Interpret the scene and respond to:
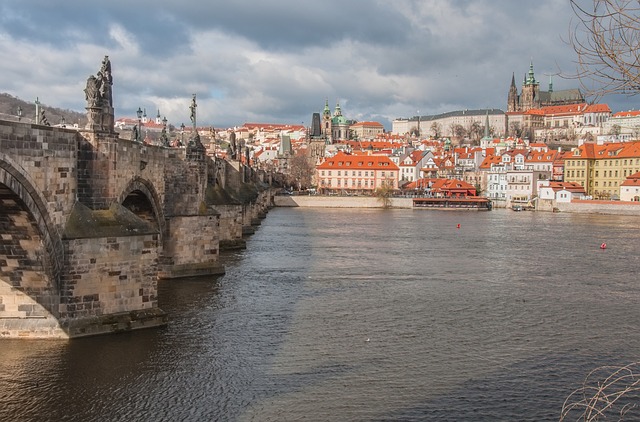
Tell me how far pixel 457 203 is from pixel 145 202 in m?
76.4

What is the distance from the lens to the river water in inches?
508

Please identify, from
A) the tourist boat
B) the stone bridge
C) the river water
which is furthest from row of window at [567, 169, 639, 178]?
the stone bridge

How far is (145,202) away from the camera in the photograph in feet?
80.8

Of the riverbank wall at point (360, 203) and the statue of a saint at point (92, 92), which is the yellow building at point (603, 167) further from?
the statue of a saint at point (92, 92)

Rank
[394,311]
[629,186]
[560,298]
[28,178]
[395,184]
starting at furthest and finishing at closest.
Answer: [395,184], [629,186], [560,298], [394,311], [28,178]

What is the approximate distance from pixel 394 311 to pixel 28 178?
11842 millimetres

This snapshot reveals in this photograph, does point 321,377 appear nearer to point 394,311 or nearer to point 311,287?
point 394,311

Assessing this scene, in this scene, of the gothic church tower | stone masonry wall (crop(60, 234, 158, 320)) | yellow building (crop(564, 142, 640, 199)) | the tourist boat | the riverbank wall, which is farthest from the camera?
the gothic church tower

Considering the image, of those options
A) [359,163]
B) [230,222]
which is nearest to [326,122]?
[359,163]

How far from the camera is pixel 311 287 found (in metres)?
26.0

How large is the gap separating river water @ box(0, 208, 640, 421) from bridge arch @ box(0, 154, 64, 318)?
955mm

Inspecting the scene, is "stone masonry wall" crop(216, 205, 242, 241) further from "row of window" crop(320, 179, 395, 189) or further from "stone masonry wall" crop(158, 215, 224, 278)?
"row of window" crop(320, 179, 395, 189)

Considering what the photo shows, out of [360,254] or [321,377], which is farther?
[360,254]

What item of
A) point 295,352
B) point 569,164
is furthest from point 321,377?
point 569,164
